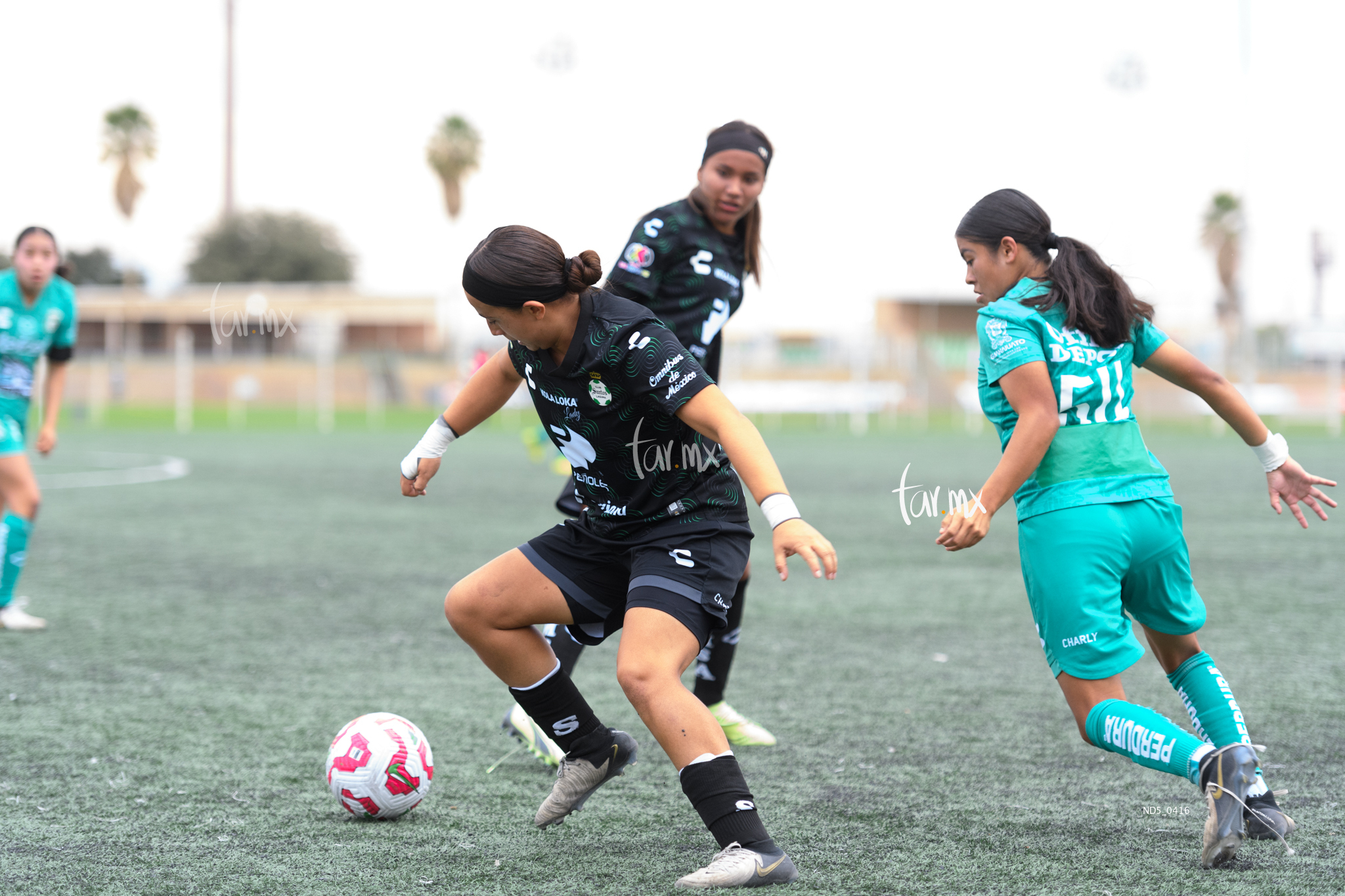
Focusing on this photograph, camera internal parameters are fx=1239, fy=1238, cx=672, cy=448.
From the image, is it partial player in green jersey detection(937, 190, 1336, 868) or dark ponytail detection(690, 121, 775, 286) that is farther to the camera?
dark ponytail detection(690, 121, 775, 286)

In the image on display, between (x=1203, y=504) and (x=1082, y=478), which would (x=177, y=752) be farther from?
(x=1203, y=504)

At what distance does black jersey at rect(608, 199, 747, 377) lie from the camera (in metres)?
4.45

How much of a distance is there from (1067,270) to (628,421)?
1275mm

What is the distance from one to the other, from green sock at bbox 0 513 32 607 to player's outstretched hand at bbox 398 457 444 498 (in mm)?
3968

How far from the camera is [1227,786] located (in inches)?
113

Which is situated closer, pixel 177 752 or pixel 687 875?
A: pixel 687 875

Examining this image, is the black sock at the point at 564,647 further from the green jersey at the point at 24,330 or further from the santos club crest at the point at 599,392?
the green jersey at the point at 24,330

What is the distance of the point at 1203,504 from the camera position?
42.9 feet

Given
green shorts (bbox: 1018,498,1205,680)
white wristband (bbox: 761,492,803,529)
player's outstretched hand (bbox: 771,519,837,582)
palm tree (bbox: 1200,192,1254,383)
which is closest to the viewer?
player's outstretched hand (bbox: 771,519,837,582)

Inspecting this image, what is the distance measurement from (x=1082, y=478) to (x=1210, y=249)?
2220 inches

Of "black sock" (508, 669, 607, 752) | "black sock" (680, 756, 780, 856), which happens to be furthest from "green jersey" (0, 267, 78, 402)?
"black sock" (680, 756, 780, 856)

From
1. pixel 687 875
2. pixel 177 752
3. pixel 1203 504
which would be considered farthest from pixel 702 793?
pixel 1203 504

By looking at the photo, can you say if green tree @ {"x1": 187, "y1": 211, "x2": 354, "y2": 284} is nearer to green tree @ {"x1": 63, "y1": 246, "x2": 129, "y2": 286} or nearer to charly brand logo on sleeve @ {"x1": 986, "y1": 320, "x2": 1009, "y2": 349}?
green tree @ {"x1": 63, "y1": 246, "x2": 129, "y2": 286}

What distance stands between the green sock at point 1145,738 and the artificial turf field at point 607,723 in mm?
295
